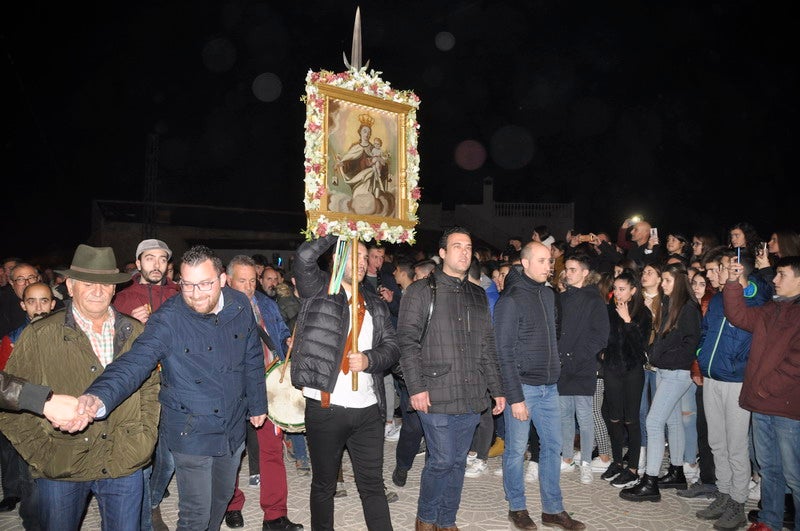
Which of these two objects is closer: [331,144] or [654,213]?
[331,144]

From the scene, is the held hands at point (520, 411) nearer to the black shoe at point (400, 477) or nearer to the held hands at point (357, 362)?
the held hands at point (357, 362)

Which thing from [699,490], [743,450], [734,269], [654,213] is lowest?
[699,490]

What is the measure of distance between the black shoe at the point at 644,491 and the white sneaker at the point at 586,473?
1.58 ft

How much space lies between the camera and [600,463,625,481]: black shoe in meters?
6.69

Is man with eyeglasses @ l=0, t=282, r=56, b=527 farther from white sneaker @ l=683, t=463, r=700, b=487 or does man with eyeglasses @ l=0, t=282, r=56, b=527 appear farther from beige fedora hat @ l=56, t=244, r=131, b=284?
white sneaker @ l=683, t=463, r=700, b=487

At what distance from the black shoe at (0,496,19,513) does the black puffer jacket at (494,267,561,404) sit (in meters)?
5.19

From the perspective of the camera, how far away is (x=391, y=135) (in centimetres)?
516

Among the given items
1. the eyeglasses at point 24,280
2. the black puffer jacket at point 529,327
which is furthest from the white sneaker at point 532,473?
the eyeglasses at point 24,280

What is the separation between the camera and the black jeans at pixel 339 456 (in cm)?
419

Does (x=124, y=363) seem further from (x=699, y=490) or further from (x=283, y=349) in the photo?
(x=699, y=490)

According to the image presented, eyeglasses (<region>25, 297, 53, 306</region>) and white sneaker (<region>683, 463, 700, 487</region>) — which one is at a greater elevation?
eyeglasses (<region>25, 297, 53, 306</region>)

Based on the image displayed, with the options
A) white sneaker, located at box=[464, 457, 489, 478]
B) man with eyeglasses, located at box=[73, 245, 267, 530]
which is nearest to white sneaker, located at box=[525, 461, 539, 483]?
white sneaker, located at box=[464, 457, 489, 478]

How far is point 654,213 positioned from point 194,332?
24.0 metres

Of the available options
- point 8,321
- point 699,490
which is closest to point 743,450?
point 699,490
